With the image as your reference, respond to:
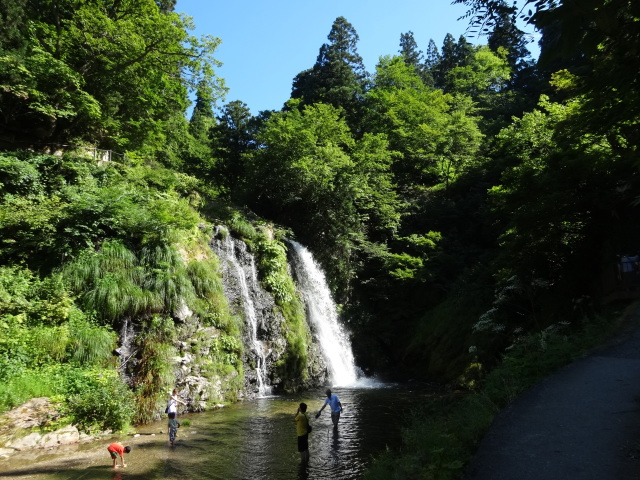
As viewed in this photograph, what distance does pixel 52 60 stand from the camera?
16594mm

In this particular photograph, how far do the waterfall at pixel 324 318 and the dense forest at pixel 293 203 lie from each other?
0.86 m

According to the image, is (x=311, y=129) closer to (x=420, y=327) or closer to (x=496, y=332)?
(x=420, y=327)

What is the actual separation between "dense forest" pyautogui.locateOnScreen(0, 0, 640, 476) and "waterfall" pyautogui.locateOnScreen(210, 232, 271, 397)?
2.33 feet

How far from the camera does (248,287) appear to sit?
17297mm

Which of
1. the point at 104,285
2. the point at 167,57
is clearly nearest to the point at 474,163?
the point at 167,57

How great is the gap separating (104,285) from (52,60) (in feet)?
34.1

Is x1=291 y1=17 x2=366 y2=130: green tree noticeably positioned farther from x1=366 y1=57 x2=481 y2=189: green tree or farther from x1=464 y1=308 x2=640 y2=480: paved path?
x1=464 y1=308 x2=640 y2=480: paved path

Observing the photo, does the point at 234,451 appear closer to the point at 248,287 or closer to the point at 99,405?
the point at 99,405

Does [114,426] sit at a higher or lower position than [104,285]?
lower

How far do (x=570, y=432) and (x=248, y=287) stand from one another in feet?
43.9

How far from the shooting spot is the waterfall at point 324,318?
62.0 feet

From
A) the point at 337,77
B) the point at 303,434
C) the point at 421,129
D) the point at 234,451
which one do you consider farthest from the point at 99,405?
the point at 337,77

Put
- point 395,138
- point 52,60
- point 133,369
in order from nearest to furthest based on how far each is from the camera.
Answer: point 133,369, point 52,60, point 395,138

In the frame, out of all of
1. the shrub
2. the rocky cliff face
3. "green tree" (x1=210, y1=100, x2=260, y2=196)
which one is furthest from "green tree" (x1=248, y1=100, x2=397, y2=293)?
the shrub
